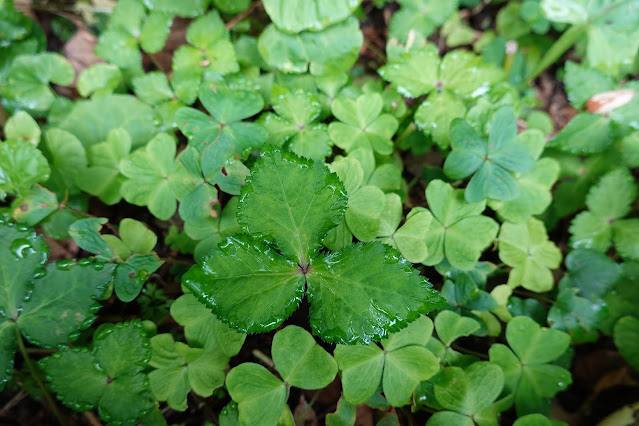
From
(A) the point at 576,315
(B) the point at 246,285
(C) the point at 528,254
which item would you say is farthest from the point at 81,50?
(A) the point at 576,315

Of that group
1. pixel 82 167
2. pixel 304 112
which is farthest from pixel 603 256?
pixel 82 167

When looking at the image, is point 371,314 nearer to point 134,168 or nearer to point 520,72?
point 134,168

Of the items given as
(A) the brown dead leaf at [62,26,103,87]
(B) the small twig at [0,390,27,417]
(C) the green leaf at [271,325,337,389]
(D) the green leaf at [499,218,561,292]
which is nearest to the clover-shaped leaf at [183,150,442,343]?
(C) the green leaf at [271,325,337,389]

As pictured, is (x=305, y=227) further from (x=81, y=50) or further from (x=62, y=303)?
(x=81, y=50)

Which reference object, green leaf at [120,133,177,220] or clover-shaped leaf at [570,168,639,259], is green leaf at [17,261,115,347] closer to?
green leaf at [120,133,177,220]

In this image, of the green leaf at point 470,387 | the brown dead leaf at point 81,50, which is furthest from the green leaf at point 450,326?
the brown dead leaf at point 81,50
